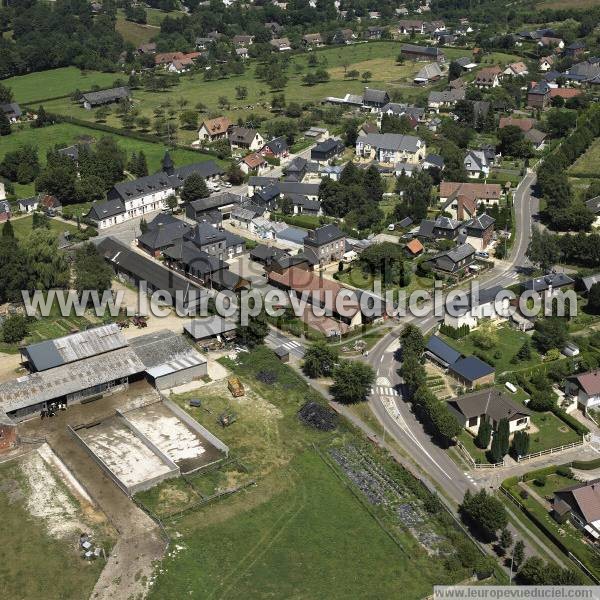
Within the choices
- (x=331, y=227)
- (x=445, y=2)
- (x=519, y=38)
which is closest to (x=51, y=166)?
(x=331, y=227)

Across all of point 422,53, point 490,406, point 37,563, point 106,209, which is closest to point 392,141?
point 106,209

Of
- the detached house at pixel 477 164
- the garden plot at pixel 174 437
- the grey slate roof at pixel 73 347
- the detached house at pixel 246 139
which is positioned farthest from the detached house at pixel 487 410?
the detached house at pixel 246 139

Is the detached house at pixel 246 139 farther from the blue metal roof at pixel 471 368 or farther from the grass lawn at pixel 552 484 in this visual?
the grass lawn at pixel 552 484

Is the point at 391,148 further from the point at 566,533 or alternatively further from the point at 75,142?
the point at 566,533

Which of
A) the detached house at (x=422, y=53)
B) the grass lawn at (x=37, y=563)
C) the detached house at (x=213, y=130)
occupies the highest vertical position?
the detached house at (x=422, y=53)

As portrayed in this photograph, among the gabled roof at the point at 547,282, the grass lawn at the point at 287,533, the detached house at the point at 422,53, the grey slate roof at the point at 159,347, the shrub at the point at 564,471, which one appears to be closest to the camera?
the grass lawn at the point at 287,533

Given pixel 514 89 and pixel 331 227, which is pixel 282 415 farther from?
pixel 514 89
